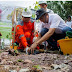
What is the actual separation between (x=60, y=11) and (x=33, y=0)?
8863mm

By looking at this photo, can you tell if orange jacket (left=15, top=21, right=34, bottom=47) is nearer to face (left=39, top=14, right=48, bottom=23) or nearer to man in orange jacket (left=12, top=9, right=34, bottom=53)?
man in orange jacket (left=12, top=9, right=34, bottom=53)

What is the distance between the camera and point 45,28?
279 centimetres

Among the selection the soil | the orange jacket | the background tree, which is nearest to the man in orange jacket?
the orange jacket

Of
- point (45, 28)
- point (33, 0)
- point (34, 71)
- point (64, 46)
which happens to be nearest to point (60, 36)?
point (45, 28)

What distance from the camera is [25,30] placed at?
3.00m

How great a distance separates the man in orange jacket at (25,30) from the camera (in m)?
2.76

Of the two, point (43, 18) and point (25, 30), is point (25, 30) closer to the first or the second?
point (25, 30)

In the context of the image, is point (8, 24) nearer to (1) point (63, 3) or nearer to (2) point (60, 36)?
(2) point (60, 36)

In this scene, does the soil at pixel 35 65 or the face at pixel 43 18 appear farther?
the face at pixel 43 18

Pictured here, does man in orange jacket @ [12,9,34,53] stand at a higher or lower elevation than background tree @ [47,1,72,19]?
lower

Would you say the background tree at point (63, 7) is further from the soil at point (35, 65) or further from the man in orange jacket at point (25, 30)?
the soil at point (35, 65)

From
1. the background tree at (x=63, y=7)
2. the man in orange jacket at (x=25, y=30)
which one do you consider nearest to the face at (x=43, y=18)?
A: the man in orange jacket at (x=25, y=30)

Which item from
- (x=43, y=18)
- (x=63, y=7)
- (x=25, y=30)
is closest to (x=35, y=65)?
(x=43, y=18)

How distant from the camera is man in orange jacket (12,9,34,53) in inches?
109
